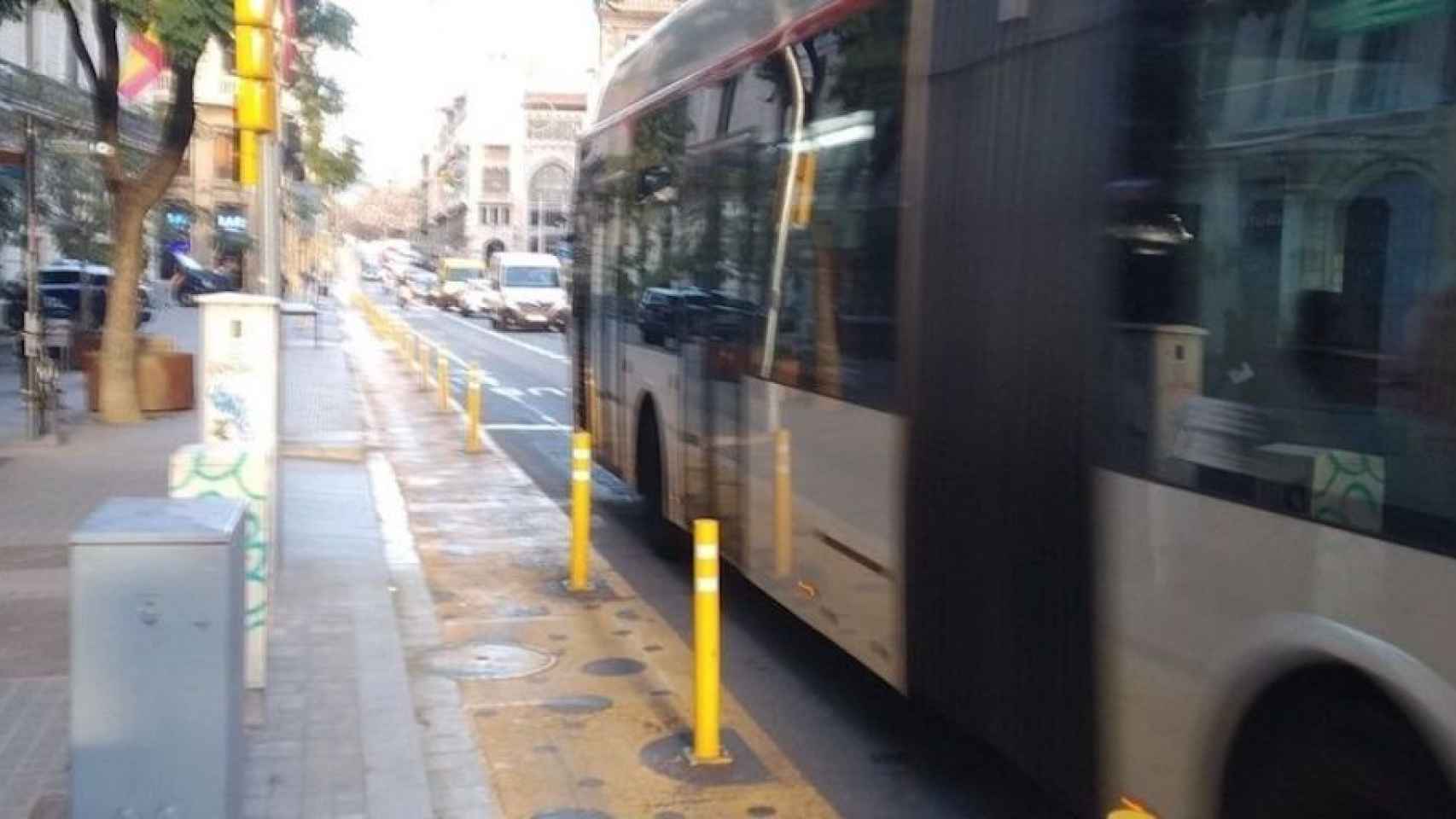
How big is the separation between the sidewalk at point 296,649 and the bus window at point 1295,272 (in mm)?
3209

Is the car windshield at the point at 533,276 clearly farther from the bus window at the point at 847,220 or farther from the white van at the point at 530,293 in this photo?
the bus window at the point at 847,220

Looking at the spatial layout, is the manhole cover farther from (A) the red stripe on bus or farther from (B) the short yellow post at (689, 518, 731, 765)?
(A) the red stripe on bus

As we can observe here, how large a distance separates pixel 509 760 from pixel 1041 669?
272 centimetres

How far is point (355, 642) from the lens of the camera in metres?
8.91

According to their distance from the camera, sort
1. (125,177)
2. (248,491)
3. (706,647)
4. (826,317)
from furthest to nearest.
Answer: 1. (125,177)
2. (826,317)
3. (248,491)
4. (706,647)

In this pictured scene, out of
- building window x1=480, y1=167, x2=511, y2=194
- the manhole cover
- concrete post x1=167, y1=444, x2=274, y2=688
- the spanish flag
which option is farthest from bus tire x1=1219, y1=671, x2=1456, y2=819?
building window x1=480, y1=167, x2=511, y2=194

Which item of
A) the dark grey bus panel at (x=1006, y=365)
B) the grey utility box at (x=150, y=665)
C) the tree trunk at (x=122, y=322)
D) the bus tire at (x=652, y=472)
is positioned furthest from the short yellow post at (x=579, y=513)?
the tree trunk at (x=122, y=322)

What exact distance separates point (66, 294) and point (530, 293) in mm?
18137

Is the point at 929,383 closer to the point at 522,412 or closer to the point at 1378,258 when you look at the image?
the point at 1378,258

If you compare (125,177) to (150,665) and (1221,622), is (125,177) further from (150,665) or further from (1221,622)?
(1221,622)

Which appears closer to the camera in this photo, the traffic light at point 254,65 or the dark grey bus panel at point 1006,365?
the dark grey bus panel at point 1006,365

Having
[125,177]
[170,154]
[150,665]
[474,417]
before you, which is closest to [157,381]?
[125,177]

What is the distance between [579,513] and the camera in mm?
10438

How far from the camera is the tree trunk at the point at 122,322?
757 inches
